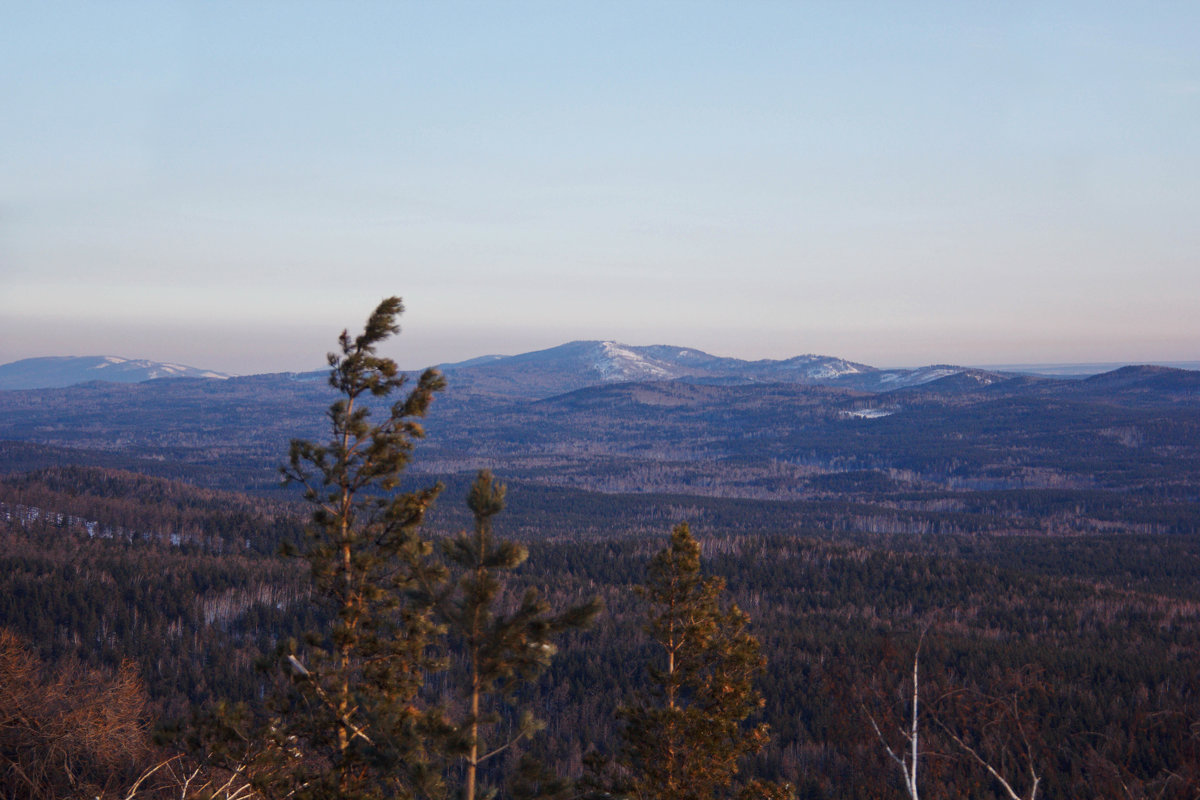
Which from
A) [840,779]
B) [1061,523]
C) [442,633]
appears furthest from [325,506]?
[1061,523]

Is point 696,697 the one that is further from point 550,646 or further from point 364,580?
point 364,580

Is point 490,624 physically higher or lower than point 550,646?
higher

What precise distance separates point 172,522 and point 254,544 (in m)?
19.2

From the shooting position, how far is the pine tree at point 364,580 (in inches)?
655

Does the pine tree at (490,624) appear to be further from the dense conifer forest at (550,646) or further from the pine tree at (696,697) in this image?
the pine tree at (696,697)

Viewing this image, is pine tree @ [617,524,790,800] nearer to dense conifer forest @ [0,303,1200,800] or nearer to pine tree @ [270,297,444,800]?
dense conifer forest @ [0,303,1200,800]

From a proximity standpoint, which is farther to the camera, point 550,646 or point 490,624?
point 490,624

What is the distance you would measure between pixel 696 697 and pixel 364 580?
1208 cm

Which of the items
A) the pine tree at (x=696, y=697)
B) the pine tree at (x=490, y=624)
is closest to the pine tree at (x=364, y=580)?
the pine tree at (x=490, y=624)

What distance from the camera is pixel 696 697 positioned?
965 inches

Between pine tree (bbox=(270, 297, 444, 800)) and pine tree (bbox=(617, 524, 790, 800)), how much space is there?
8.49 meters

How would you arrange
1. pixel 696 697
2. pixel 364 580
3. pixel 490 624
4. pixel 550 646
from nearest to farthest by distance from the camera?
1. pixel 550 646
2. pixel 490 624
3. pixel 364 580
4. pixel 696 697

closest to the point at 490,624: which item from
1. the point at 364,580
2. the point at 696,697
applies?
the point at 364,580

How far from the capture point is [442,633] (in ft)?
58.1
